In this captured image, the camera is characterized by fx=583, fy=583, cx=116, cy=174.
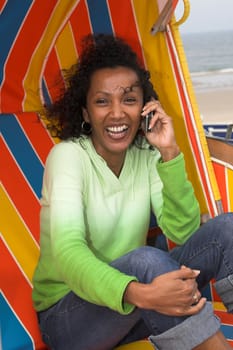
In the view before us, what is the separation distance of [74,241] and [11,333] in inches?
16.8

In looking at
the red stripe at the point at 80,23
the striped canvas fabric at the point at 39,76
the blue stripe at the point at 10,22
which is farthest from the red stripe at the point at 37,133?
the red stripe at the point at 80,23

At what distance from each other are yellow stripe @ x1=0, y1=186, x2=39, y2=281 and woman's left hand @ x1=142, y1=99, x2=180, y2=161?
1.55 ft

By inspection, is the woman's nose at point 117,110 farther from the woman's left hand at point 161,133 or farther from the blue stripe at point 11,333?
the blue stripe at point 11,333

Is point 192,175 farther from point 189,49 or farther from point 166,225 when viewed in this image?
point 189,49

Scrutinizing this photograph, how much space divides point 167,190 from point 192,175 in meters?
0.37

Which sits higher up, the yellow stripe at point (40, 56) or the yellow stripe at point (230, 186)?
the yellow stripe at point (40, 56)

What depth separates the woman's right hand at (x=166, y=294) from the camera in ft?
3.39

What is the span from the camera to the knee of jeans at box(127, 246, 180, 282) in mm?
1085

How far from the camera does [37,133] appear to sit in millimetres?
1795

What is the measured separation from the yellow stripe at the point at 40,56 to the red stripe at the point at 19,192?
178mm

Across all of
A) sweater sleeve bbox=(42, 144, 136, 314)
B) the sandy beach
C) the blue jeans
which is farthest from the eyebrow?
the sandy beach

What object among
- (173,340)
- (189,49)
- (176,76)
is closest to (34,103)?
(176,76)

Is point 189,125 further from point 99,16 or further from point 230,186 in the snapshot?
point 99,16

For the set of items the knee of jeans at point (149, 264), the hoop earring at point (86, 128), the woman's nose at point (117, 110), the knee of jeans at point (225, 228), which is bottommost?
the knee of jeans at point (225, 228)
